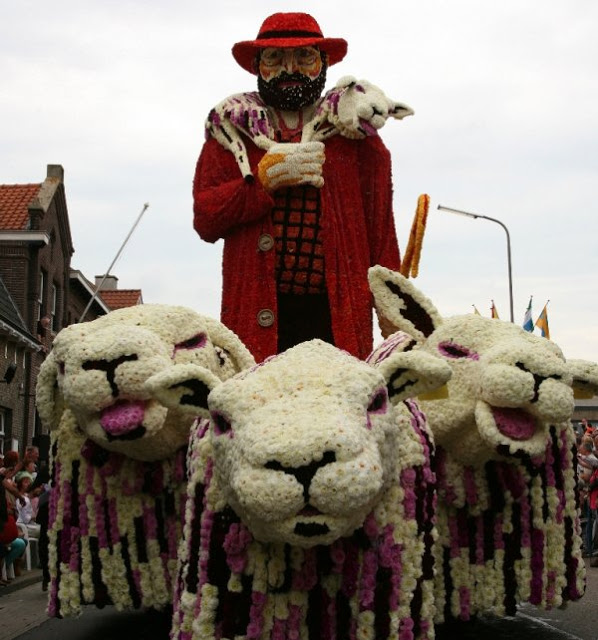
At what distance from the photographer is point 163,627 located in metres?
6.09

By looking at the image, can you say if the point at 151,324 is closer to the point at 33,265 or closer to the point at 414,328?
the point at 414,328

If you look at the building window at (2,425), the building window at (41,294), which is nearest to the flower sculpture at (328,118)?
the building window at (2,425)

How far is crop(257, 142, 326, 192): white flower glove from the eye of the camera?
5355 millimetres

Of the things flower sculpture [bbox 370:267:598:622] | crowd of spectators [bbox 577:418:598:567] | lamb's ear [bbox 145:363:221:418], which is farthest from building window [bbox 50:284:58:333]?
lamb's ear [bbox 145:363:221:418]

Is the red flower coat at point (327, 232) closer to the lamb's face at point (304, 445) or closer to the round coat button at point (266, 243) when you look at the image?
the round coat button at point (266, 243)

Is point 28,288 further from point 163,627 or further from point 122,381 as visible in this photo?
point 122,381

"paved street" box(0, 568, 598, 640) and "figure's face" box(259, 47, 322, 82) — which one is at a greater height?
"figure's face" box(259, 47, 322, 82)

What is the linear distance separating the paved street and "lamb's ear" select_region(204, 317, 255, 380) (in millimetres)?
1865

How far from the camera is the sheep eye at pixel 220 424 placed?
3451 millimetres

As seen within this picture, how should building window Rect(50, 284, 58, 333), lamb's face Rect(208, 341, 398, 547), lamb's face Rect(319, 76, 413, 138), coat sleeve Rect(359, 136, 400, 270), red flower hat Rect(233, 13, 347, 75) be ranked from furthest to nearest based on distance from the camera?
building window Rect(50, 284, 58, 333), coat sleeve Rect(359, 136, 400, 270), red flower hat Rect(233, 13, 347, 75), lamb's face Rect(319, 76, 413, 138), lamb's face Rect(208, 341, 398, 547)

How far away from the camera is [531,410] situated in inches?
164

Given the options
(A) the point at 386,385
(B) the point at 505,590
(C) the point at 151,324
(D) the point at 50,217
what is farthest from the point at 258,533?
(D) the point at 50,217

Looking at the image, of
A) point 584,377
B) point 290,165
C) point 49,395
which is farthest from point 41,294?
point 584,377

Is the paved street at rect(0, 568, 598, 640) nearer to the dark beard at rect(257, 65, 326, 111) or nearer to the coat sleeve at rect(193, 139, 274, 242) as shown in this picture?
the coat sleeve at rect(193, 139, 274, 242)
